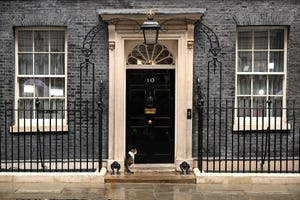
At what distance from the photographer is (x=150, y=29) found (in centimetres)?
961

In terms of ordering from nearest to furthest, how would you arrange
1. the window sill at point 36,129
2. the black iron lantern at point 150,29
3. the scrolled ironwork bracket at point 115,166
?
1. the black iron lantern at point 150,29
2. the scrolled ironwork bracket at point 115,166
3. the window sill at point 36,129

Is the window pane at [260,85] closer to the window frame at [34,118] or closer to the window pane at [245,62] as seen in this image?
the window pane at [245,62]

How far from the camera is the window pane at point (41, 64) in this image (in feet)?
36.2

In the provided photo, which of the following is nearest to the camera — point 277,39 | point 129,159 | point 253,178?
point 253,178

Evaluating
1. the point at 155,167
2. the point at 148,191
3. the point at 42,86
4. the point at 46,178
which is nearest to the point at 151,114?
the point at 155,167

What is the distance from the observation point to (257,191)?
909cm

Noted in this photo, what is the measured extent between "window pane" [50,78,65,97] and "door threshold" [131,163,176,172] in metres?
2.43

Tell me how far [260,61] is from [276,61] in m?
0.38

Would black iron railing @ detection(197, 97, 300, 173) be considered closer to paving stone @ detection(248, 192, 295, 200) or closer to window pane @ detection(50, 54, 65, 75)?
paving stone @ detection(248, 192, 295, 200)

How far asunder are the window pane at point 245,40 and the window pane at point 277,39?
512 mm

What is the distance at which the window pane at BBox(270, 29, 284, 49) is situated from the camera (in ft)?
36.4

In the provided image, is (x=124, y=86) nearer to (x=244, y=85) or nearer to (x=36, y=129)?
(x=36, y=129)

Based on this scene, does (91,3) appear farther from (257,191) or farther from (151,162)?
(257,191)

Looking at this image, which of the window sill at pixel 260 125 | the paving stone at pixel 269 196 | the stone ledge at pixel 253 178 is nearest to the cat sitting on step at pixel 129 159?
the stone ledge at pixel 253 178
